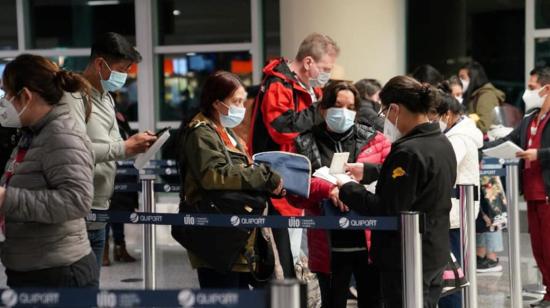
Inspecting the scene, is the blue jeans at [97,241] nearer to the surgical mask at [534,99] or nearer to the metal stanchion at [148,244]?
the metal stanchion at [148,244]

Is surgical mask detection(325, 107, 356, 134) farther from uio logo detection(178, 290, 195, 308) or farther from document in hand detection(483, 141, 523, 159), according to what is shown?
uio logo detection(178, 290, 195, 308)

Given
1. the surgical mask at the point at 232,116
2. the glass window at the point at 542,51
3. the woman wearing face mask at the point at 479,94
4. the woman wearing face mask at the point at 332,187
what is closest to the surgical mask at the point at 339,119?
the woman wearing face mask at the point at 332,187

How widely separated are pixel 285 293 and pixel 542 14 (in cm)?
892

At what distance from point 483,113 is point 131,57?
19.1ft

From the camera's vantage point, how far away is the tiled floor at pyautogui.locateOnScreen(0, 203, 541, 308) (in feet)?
22.9

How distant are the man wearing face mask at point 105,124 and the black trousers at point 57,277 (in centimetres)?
89

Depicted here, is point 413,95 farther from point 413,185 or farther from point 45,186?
point 45,186

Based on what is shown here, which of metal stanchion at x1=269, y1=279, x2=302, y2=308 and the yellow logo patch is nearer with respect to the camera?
metal stanchion at x1=269, y1=279, x2=302, y2=308

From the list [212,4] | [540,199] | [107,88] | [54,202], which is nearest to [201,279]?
[107,88]

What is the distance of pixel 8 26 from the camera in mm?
12273

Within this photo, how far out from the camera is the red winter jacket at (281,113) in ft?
17.9

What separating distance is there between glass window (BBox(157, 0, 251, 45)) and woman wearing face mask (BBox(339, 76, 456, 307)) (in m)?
7.79

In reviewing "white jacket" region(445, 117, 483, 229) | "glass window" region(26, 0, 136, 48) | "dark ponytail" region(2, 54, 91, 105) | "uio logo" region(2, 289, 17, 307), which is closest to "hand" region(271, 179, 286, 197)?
"dark ponytail" region(2, 54, 91, 105)

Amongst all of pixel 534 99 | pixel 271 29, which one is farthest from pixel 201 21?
pixel 534 99
